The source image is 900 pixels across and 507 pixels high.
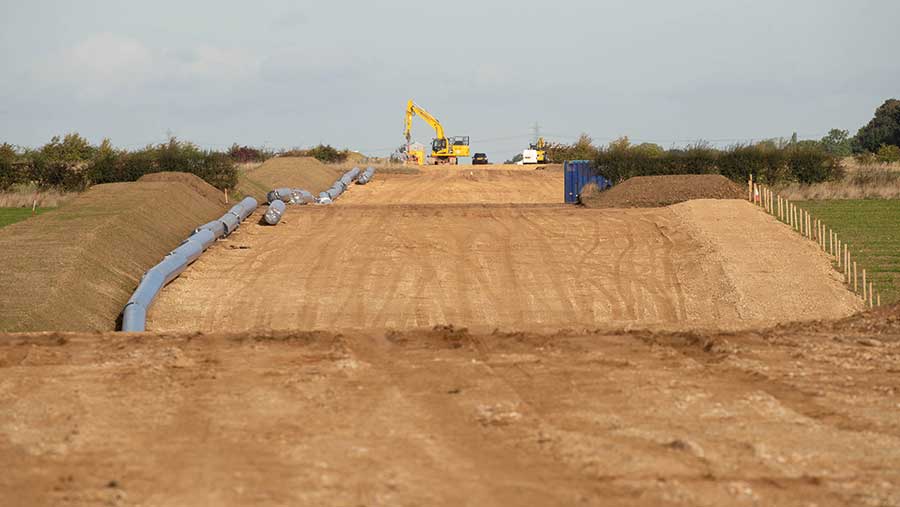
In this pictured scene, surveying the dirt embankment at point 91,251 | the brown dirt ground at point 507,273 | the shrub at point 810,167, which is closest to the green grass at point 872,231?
the brown dirt ground at point 507,273

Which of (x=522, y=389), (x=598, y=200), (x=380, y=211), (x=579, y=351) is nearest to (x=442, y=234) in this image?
(x=380, y=211)

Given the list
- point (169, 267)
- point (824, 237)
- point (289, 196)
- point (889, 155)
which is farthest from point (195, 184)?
point (889, 155)

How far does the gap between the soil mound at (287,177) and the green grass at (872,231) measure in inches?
851

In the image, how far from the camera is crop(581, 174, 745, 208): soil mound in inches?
1612

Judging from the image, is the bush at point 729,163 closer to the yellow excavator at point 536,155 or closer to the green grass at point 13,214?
the green grass at point 13,214

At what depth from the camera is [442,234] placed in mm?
34000

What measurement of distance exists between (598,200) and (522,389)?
3306 cm

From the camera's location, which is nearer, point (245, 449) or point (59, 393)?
point (245, 449)

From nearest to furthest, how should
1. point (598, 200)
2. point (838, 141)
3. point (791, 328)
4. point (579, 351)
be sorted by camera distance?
point (579, 351) < point (791, 328) < point (598, 200) < point (838, 141)

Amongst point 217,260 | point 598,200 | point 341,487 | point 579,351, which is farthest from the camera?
point 598,200

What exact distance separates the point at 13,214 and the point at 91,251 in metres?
17.4

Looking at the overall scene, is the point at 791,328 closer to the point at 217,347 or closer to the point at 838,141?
the point at 217,347

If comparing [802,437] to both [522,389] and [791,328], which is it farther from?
[791,328]

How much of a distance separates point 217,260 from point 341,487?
74.2ft
